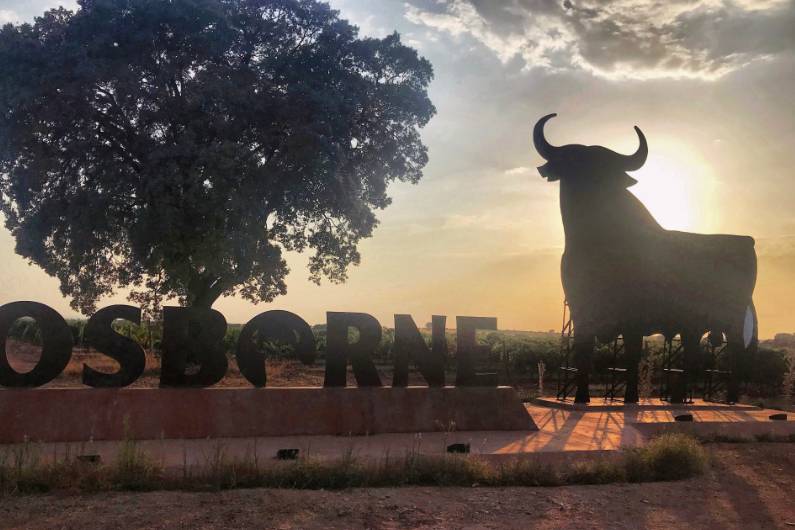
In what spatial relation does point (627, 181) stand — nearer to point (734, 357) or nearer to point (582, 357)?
point (582, 357)

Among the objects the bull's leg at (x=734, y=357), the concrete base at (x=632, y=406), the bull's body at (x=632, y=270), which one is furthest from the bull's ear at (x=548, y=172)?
the bull's leg at (x=734, y=357)

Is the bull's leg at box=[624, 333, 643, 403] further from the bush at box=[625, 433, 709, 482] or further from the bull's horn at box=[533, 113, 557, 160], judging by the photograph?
the bush at box=[625, 433, 709, 482]

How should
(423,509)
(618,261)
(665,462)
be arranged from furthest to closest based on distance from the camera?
(618,261) < (665,462) < (423,509)

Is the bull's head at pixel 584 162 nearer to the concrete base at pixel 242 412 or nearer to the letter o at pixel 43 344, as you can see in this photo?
the concrete base at pixel 242 412

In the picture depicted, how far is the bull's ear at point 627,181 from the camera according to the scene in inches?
614

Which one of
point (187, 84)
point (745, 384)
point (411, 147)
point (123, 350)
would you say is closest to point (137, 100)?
point (187, 84)

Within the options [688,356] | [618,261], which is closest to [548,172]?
[618,261]

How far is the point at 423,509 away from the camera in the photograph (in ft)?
23.2

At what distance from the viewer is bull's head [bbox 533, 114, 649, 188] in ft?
50.3

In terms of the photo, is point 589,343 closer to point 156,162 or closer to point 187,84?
point 156,162

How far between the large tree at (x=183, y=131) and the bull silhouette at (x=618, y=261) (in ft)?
24.0

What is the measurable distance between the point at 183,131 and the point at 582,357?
12107 millimetres

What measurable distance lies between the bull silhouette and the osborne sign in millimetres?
3775

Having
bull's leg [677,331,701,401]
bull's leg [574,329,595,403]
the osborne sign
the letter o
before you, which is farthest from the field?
the letter o
